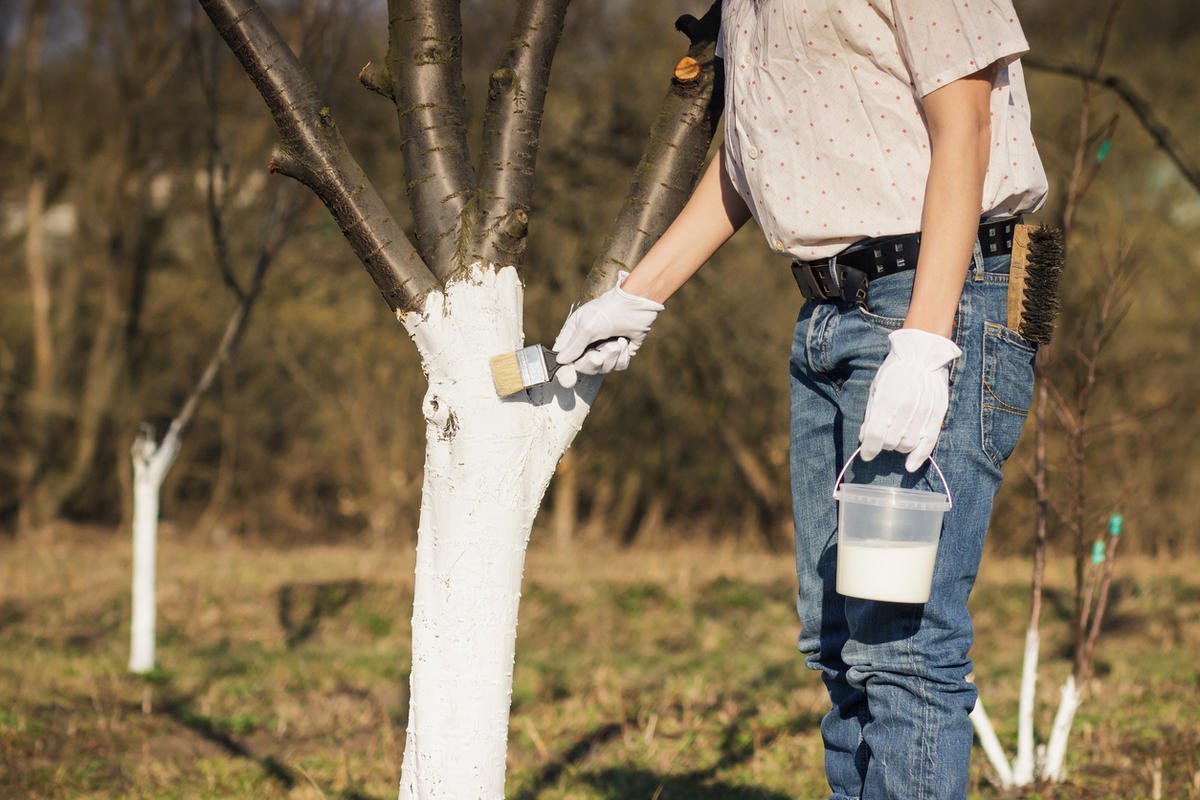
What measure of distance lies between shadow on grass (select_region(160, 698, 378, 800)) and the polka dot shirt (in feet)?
6.61

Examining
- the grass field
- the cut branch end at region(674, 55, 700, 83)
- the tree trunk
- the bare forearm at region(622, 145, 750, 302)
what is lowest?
the grass field

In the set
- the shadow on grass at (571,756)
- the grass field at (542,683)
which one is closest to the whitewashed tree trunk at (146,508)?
the grass field at (542,683)

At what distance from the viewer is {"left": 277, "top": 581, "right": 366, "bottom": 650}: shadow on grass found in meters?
6.25

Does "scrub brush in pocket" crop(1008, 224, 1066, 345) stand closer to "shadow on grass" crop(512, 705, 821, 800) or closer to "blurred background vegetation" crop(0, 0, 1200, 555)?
"shadow on grass" crop(512, 705, 821, 800)

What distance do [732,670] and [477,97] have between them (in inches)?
214

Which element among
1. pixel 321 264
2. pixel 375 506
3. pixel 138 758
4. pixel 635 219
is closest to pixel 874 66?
pixel 635 219

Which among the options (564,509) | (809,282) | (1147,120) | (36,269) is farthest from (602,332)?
(36,269)

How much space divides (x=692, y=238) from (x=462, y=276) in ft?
1.48

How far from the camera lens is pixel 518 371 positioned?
2.09 meters

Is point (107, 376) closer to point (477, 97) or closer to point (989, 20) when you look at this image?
point (477, 97)

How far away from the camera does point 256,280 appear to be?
4.54 m

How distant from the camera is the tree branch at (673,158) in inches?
90.5

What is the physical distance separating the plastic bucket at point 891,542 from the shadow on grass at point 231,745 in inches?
71.0

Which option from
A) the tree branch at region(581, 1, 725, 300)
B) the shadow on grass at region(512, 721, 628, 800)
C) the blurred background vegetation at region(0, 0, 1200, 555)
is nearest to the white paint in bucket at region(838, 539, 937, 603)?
the tree branch at region(581, 1, 725, 300)
